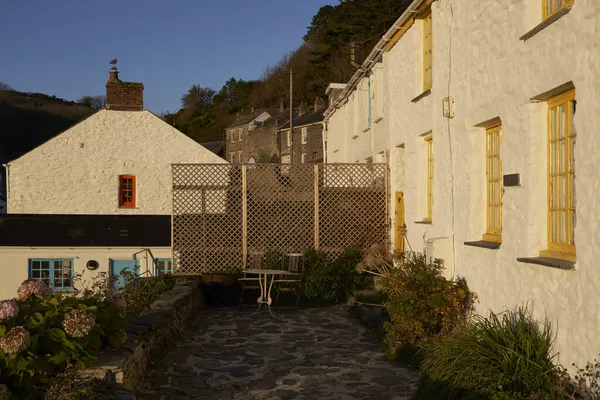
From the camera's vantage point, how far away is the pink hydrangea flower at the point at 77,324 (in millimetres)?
5465

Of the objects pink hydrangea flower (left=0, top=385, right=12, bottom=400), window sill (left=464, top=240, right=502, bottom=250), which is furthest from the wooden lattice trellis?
pink hydrangea flower (left=0, top=385, right=12, bottom=400)

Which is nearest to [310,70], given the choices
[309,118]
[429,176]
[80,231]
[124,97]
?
[309,118]

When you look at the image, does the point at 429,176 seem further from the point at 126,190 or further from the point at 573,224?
the point at 126,190

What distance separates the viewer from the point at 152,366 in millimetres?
7633

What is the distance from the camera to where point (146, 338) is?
24.5 ft

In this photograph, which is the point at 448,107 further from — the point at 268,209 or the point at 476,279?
the point at 268,209

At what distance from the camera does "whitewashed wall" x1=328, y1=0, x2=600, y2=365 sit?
17.0 feet

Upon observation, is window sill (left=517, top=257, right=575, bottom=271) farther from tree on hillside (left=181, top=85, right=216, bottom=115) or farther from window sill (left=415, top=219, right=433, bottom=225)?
tree on hillside (left=181, top=85, right=216, bottom=115)

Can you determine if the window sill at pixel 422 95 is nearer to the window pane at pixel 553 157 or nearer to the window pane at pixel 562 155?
the window pane at pixel 553 157

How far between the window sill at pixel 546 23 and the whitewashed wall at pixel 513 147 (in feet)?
0.12

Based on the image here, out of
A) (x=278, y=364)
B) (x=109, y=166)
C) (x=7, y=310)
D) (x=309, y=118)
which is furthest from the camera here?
(x=309, y=118)

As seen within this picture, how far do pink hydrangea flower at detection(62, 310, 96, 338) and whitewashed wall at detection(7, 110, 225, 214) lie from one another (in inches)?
765

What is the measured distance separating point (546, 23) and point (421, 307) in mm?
3444

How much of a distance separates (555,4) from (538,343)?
2963 millimetres
